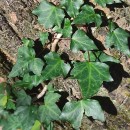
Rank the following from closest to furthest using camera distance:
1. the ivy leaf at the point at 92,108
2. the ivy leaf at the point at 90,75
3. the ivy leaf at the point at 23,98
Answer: the ivy leaf at the point at 90,75
the ivy leaf at the point at 92,108
the ivy leaf at the point at 23,98

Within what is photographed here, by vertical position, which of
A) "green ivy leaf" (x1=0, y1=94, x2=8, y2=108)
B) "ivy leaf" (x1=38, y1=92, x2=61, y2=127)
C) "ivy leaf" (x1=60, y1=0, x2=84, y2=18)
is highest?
"ivy leaf" (x1=60, y1=0, x2=84, y2=18)

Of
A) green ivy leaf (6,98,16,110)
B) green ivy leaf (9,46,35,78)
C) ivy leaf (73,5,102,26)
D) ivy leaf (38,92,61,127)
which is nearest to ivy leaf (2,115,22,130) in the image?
green ivy leaf (6,98,16,110)

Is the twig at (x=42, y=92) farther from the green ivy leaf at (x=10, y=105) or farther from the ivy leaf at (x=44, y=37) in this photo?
the ivy leaf at (x=44, y=37)

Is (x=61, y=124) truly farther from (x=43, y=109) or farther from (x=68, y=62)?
(x=68, y=62)

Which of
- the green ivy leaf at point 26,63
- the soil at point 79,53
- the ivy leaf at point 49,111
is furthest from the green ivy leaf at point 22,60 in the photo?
the ivy leaf at point 49,111

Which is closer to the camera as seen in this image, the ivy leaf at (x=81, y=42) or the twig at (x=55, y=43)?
the ivy leaf at (x=81, y=42)

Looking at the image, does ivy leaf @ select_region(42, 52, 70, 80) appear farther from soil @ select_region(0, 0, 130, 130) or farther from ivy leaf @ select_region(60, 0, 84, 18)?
ivy leaf @ select_region(60, 0, 84, 18)

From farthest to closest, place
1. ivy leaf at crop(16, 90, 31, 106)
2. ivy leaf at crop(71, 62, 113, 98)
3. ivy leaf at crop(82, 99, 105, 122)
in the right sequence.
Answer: ivy leaf at crop(16, 90, 31, 106) → ivy leaf at crop(82, 99, 105, 122) → ivy leaf at crop(71, 62, 113, 98)

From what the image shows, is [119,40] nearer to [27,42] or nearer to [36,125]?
[27,42]
